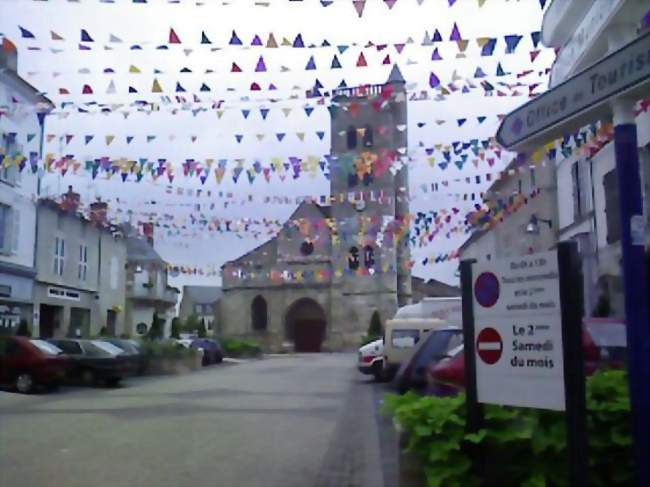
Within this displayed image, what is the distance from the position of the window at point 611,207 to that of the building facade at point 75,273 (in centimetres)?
2148

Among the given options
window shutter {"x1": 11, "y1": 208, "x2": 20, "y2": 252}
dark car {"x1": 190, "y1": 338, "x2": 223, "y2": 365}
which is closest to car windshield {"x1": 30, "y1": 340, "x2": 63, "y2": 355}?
window shutter {"x1": 11, "y1": 208, "x2": 20, "y2": 252}

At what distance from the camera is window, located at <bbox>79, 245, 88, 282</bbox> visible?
32.8 m

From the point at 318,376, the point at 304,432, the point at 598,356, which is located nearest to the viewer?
the point at 598,356

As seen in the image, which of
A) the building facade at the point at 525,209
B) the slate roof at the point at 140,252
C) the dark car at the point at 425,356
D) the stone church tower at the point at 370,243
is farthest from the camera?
the stone church tower at the point at 370,243

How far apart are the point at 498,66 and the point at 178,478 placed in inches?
362

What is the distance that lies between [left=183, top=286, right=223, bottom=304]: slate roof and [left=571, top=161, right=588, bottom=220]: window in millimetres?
73889

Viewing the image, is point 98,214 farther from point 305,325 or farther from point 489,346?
point 305,325

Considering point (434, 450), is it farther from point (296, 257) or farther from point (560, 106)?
point (296, 257)

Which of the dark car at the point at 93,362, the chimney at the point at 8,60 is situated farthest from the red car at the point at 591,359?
the chimney at the point at 8,60

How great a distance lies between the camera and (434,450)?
493cm

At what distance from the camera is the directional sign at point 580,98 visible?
429cm

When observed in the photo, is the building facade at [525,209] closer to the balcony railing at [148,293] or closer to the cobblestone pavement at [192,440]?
the cobblestone pavement at [192,440]

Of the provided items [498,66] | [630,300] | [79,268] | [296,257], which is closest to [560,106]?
[630,300]

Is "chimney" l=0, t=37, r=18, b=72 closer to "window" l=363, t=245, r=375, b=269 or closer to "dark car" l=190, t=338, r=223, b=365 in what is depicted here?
"dark car" l=190, t=338, r=223, b=365
